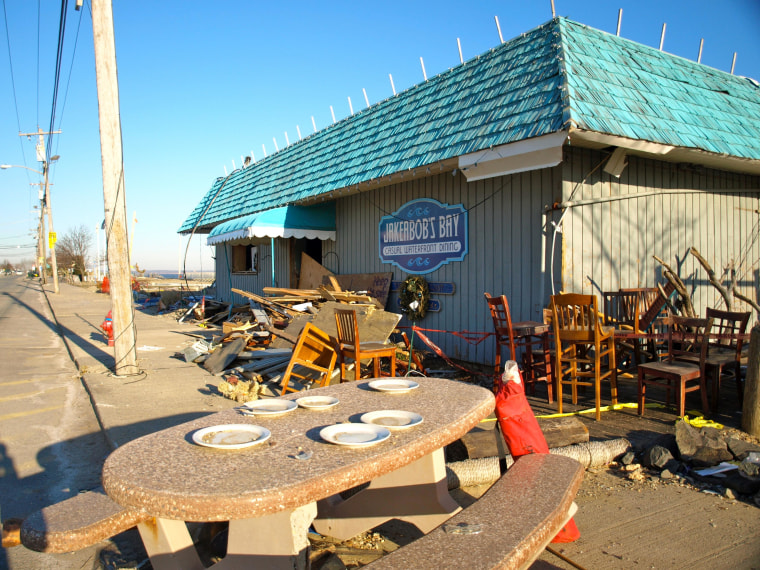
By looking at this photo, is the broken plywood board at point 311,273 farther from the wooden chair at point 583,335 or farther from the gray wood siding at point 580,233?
the wooden chair at point 583,335

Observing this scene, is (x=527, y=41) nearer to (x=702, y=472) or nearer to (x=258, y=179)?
(x=702, y=472)

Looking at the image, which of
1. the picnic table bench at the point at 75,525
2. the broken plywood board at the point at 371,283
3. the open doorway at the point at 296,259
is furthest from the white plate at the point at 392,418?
the open doorway at the point at 296,259

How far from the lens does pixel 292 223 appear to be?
1145 centimetres

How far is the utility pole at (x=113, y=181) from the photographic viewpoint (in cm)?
754

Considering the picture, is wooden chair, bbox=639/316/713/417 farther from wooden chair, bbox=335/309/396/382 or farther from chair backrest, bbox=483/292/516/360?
wooden chair, bbox=335/309/396/382

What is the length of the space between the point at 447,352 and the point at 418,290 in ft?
3.89

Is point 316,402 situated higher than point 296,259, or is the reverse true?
point 296,259

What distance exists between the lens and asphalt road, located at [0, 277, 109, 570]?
360 centimetres

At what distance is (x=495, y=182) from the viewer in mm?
7773

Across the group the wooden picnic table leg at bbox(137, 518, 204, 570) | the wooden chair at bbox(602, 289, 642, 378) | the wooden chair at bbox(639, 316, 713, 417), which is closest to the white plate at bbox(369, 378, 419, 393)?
the wooden picnic table leg at bbox(137, 518, 204, 570)

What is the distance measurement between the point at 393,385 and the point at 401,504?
74 centimetres

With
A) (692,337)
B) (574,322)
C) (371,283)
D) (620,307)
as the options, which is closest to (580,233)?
(620,307)

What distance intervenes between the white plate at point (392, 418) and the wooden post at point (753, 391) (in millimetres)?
3756

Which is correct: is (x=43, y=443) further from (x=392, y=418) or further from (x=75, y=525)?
(x=392, y=418)
